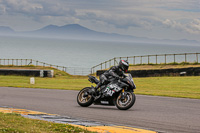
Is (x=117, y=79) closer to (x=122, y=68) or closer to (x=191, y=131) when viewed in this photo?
(x=122, y=68)

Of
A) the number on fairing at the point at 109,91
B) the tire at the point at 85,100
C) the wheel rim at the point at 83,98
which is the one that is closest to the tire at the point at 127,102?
the number on fairing at the point at 109,91

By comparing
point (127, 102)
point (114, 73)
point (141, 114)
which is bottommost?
point (141, 114)

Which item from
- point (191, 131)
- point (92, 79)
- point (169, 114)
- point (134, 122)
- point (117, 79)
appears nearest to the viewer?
point (191, 131)

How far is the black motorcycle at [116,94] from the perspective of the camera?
36.1 ft

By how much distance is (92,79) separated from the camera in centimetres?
1219

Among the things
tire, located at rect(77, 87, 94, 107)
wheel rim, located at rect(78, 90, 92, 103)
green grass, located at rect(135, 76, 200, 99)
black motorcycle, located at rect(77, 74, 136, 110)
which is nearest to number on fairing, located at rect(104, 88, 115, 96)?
black motorcycle, located at rect(77, 74, 136, 110)

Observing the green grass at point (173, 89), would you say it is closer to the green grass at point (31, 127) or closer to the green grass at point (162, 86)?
the green grass at point (162, 86)

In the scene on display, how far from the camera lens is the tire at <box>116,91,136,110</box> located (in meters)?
10.9

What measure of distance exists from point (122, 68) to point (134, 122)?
2.59 metres

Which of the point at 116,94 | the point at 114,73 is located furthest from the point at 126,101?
the point at 114,73

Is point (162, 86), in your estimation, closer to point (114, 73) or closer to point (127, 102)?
point (114, 73)

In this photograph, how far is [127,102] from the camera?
36.4 feet

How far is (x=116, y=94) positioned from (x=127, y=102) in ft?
1.66

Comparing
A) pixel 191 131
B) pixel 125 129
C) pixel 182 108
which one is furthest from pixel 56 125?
pixel 182 108
